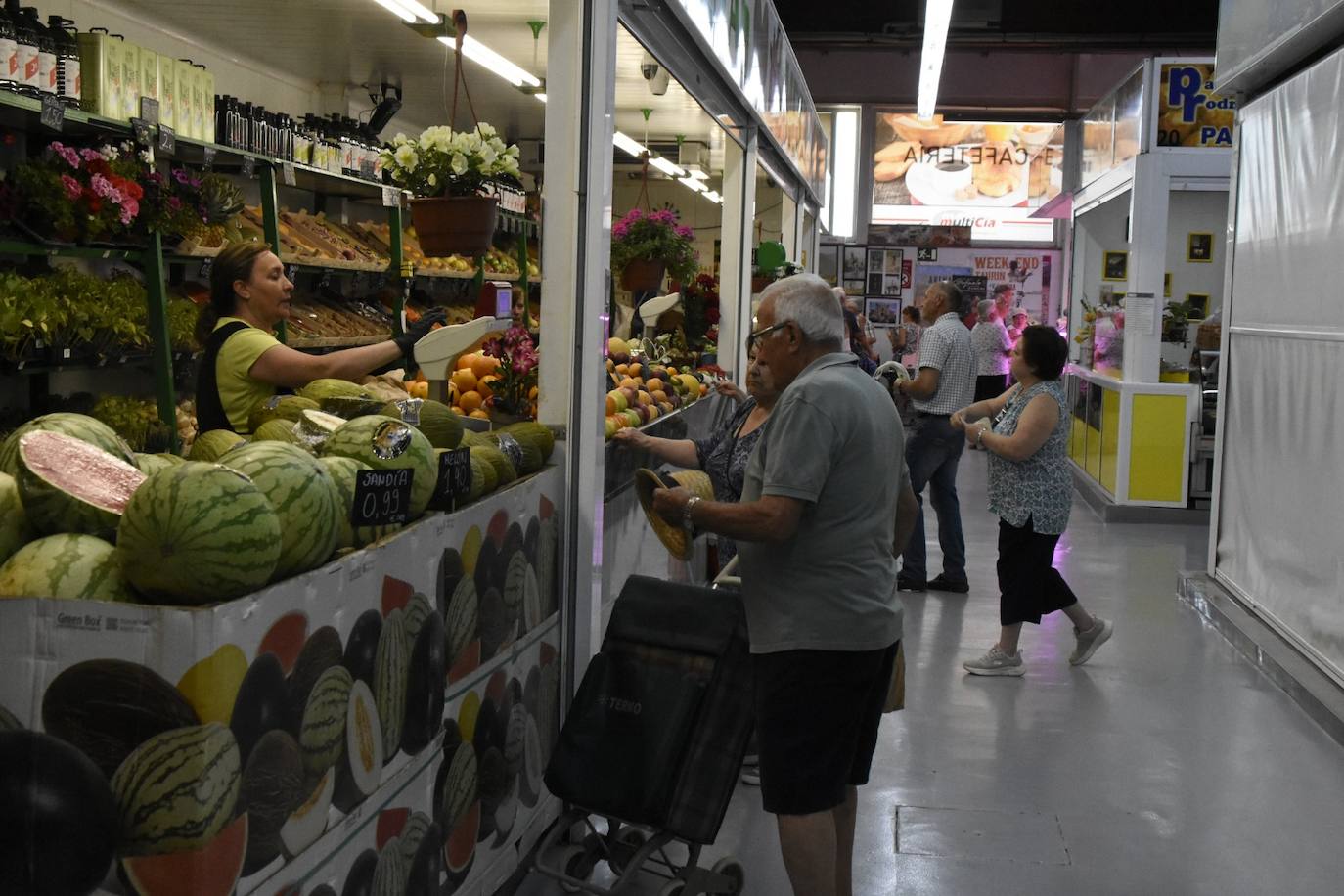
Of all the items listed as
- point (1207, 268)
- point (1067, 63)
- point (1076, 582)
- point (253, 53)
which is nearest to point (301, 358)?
point (253, 53)

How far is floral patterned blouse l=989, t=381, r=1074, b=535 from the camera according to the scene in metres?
5.39

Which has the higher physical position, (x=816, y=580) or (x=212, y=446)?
(x=212, y=446)

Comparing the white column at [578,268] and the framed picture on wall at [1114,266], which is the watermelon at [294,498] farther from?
the framed picture on wall at [1114,266]

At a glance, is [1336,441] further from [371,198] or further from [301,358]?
[371,198]

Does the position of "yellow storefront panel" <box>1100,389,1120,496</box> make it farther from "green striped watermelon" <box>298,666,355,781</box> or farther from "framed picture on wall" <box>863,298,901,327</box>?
"green striped watermelon" <box>298,666,355,781</box>

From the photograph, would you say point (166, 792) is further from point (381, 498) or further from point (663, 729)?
point (663, 729)

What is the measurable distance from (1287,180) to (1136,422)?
4170 mm

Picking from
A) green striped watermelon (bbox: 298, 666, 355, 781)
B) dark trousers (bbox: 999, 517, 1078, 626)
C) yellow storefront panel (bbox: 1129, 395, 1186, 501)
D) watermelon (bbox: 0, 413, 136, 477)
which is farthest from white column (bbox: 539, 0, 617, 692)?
yellow storefront panel (bbox: 1129, 395, 1186, 501)

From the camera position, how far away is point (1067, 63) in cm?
1959

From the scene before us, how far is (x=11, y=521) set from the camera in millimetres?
1947

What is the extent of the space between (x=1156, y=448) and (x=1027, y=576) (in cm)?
533

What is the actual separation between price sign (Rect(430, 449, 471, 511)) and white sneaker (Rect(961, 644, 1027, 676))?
3540 millimetres

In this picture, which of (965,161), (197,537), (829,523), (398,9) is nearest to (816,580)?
(829,523)

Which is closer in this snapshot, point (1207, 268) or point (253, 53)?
point (253, 53)
